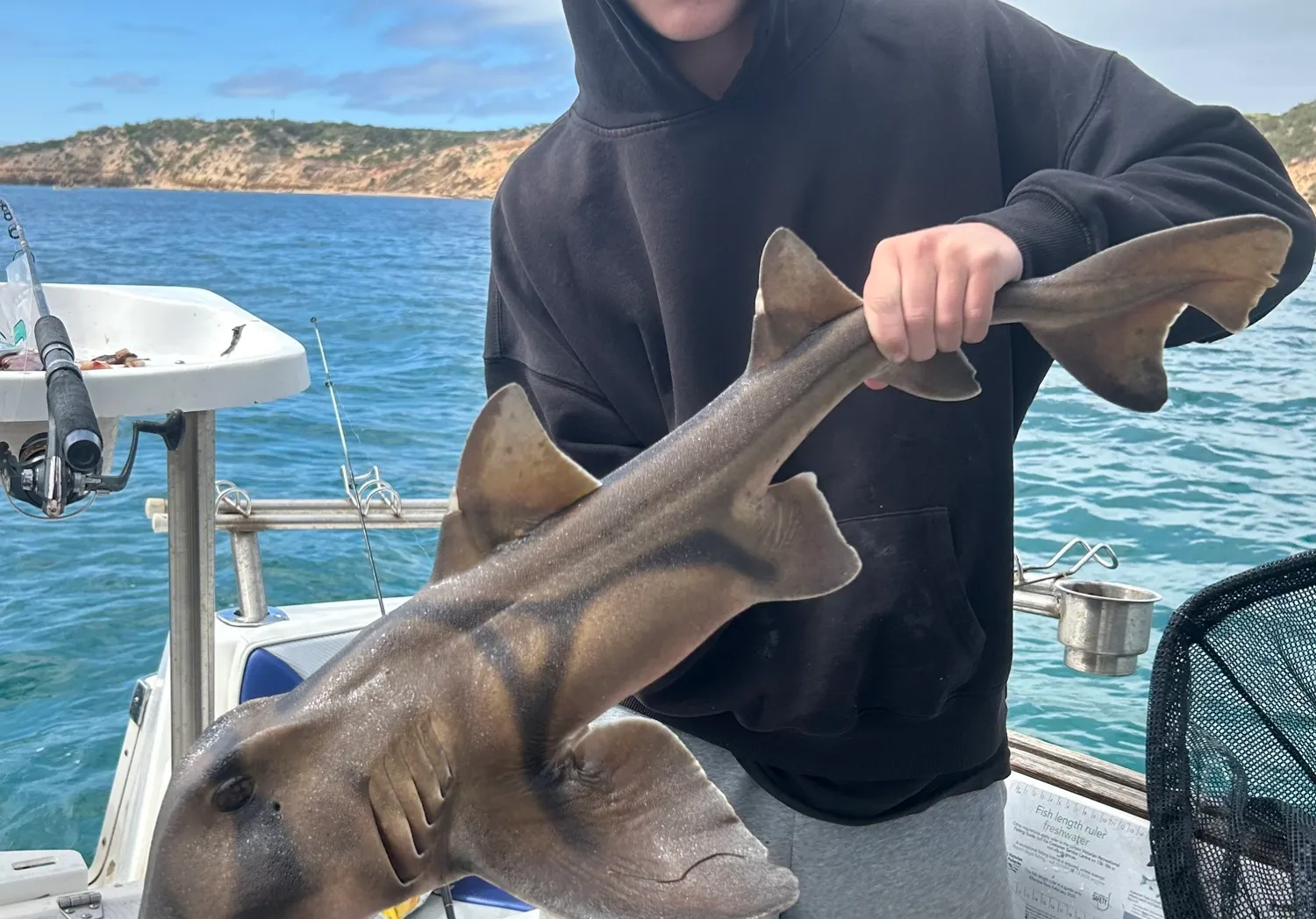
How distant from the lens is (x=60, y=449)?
2.25m

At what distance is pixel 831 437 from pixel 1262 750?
43.7 inches

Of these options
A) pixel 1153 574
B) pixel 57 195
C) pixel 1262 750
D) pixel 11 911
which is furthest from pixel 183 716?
pixel 57 195

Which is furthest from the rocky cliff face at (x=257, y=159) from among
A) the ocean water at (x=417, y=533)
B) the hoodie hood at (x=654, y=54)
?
the hoodie hood at (x=654, y=54)

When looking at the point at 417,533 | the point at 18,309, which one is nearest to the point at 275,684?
the point at 18,309

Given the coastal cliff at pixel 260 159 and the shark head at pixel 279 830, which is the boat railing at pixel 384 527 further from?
the coastal cliff at pixel 260 159

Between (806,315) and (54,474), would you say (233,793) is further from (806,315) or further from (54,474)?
(54,474)

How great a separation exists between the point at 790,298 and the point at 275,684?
296 cm

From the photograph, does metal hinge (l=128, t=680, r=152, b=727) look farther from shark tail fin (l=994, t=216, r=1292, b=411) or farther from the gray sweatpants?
shark tail fin (l=994, t=216, r=1292, b=411)

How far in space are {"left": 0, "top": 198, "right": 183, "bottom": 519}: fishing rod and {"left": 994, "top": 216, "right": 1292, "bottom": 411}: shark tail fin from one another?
1873mm

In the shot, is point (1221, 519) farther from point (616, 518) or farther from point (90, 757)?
point (616, 518)

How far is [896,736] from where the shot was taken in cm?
195

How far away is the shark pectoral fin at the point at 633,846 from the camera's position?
1.36 meters

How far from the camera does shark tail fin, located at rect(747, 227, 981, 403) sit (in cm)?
144

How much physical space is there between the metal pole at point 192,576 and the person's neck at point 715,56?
1.83 metres
